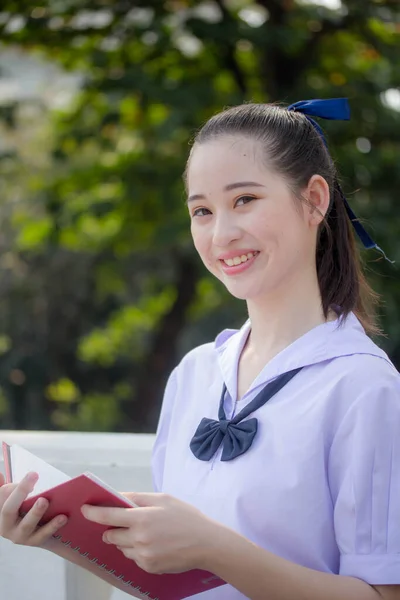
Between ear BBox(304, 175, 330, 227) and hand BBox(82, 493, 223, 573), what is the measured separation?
1.90ft

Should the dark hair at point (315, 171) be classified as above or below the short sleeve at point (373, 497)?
above

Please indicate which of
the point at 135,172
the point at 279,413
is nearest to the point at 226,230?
the point at 279,413

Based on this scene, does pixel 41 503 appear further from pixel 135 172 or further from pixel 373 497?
pixel 135 172

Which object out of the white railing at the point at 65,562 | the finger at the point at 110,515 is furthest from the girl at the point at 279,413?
the white railing at the point at 65,562

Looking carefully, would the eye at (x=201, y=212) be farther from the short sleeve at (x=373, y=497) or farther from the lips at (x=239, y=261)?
the short sleeve at (x=373, y=497)

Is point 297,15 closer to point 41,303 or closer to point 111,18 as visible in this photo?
point 111,18

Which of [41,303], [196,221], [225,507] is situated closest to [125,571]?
[225,507]

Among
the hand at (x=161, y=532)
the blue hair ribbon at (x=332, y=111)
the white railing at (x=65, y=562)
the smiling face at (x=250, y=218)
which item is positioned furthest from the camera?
the white railing at (x=65, y=562)

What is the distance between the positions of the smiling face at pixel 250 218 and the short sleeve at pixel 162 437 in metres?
0.36

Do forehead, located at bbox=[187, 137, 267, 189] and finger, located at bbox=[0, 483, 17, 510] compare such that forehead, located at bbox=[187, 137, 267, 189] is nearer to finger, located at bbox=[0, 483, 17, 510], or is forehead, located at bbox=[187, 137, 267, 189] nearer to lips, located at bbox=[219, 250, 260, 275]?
lips, located at bbox=[219, 250, 260, 275]

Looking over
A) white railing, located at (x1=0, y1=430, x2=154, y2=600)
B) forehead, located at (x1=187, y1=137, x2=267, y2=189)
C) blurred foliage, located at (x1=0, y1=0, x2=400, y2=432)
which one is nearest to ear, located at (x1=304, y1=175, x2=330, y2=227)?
forehead, located at (x1=187, y1=137, x2=267, y2=189)

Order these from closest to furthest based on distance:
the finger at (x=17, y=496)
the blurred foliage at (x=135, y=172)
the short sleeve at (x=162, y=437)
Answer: the finger at (x=17, y=496), the short sleeve at (x=162, y=437), the blurred foliage at (x=135, y=172)

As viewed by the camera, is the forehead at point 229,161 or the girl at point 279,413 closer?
the girl at point 279,413

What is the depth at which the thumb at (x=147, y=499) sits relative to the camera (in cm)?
124
